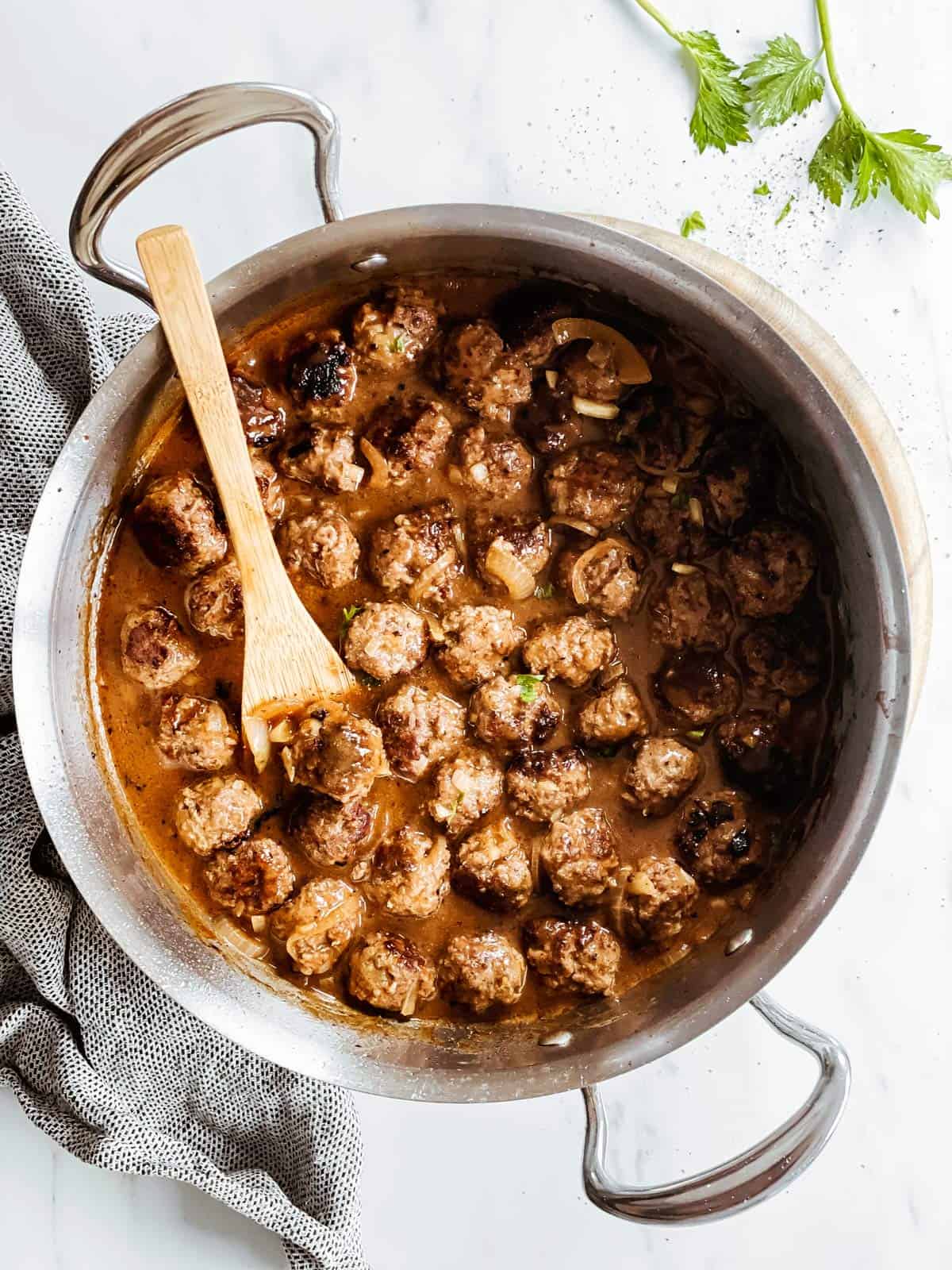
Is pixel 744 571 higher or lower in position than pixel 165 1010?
higher

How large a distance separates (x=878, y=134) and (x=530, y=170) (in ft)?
3.56

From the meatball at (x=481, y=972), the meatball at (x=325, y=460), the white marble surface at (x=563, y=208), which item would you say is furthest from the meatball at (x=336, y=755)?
the white marble surface at (x=563, y=208)

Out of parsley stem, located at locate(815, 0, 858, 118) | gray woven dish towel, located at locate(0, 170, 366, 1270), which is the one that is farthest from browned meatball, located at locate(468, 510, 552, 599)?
parsley stem, located at locate(815, 0, 858, 118)

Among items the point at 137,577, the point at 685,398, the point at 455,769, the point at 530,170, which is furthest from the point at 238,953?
the point at 530,170

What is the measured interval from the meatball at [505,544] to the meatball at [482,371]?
31 cm

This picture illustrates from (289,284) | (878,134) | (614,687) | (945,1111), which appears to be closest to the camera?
(289,284)

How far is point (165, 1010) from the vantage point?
3379 mm

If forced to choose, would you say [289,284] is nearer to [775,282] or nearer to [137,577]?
[137,577]

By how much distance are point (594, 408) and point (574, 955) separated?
1578mm

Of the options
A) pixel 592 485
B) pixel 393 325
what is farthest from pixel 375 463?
pixel 592 485

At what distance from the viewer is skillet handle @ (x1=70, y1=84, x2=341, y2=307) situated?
8.67ft

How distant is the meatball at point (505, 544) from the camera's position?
3246 millimetres

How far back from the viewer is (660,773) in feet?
10.6

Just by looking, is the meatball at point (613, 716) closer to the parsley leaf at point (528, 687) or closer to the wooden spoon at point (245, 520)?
the parsley leaf at point (528, 687)
